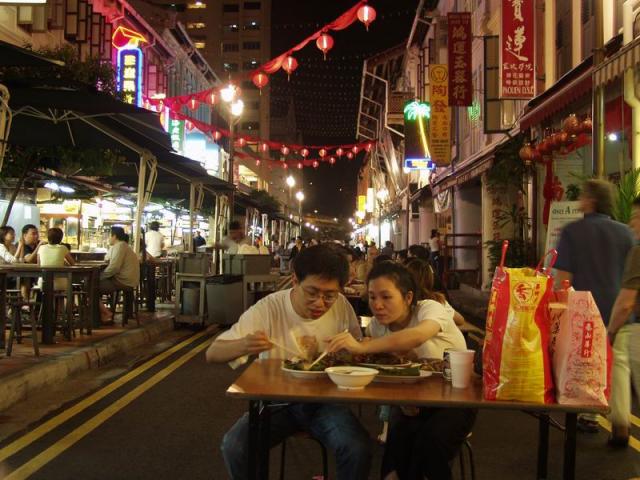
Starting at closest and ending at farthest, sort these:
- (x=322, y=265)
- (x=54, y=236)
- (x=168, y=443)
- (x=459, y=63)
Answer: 1. (x=322, y=265)
2. (x=168, y=443)
3. (x=54, y=236)
4. (x=459, y=63)

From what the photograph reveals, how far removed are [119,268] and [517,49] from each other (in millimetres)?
10200

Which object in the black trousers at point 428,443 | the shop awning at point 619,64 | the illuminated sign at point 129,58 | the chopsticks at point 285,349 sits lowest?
the black trousers at point 428,443

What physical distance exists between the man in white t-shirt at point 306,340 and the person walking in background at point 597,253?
2632 mm

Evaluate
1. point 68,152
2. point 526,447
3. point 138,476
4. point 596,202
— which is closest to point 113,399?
point 138,476

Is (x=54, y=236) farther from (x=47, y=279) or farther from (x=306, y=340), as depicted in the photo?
(x=306, y=340)

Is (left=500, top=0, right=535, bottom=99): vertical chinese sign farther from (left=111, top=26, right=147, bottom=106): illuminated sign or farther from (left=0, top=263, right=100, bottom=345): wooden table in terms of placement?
Result: (left=111, top=26, right=147, bottom=106): illuminated sign

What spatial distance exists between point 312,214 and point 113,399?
126205 millimetres

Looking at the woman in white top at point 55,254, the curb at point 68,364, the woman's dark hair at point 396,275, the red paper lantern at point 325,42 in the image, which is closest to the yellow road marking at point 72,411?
the curb at point 68,364

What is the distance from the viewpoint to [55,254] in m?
10.0

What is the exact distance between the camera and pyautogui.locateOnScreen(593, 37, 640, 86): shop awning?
831cm

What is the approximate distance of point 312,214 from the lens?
13262 centimetres

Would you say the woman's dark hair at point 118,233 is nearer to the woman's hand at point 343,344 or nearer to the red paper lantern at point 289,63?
the red paper lantern at point 289,63

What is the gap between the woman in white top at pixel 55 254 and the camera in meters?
9.95

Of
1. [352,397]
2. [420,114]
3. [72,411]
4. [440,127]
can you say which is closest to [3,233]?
[72,411]
